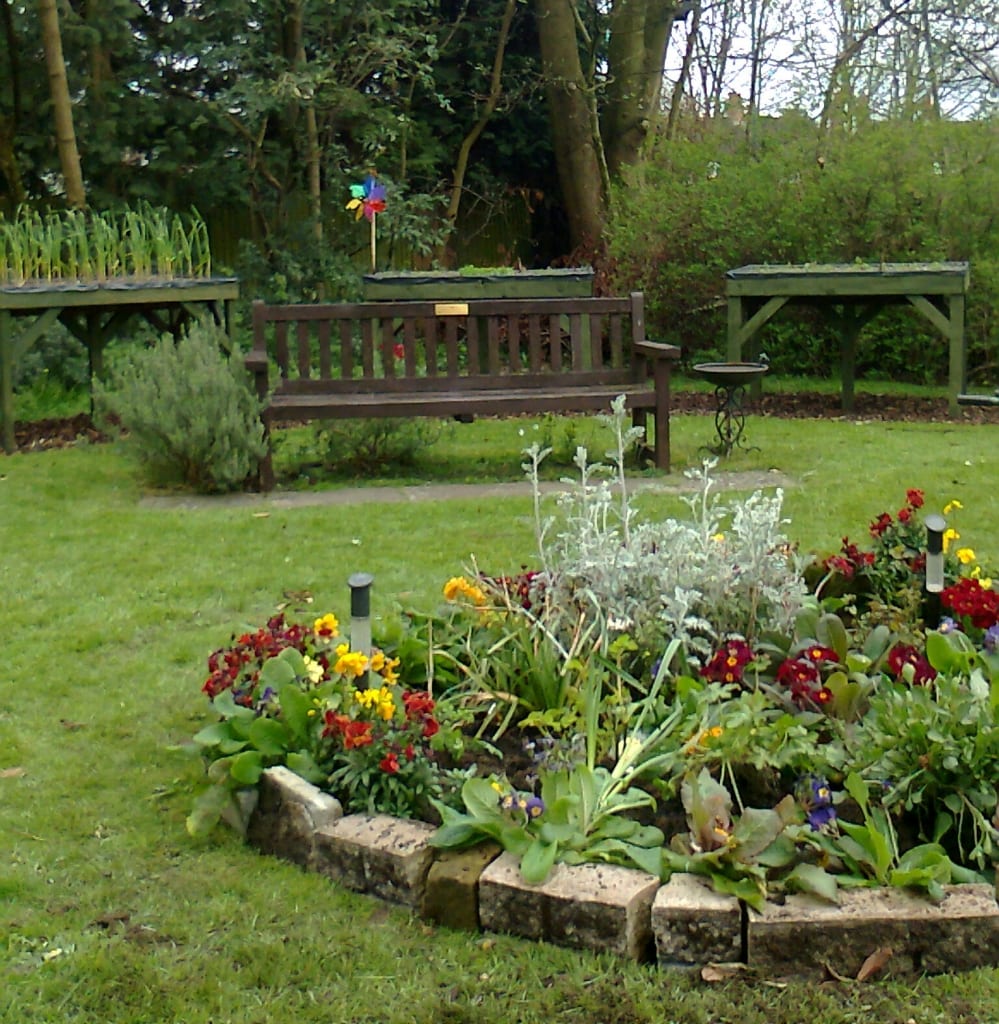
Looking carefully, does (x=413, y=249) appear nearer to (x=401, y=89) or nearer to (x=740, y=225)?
(x=401, y=89)

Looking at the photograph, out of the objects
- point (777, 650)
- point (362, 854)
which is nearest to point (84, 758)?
point (362, 854)

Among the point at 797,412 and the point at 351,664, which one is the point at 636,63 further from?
the point at 351,664

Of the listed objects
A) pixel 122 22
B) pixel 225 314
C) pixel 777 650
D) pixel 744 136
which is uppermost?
pixel 122 22

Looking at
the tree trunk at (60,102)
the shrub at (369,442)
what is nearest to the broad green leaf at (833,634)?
the shrub at (369,442)

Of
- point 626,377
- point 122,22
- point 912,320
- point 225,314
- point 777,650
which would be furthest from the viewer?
point 122,22

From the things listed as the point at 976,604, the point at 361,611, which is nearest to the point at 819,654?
the point at 976,604

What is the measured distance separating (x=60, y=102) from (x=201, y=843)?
1032 cm

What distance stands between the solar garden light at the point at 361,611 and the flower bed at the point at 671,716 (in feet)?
0.10

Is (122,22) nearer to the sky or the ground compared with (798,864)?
nearer to the sky

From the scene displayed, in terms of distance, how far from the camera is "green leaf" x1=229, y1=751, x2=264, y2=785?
10.8 ft

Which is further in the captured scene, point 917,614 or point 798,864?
point 917,614

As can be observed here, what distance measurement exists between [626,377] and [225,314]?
365 centimetres

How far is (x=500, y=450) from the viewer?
8891mm

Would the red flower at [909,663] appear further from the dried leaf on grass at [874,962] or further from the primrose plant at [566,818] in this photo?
the dried leaf on grass at [874,962]
